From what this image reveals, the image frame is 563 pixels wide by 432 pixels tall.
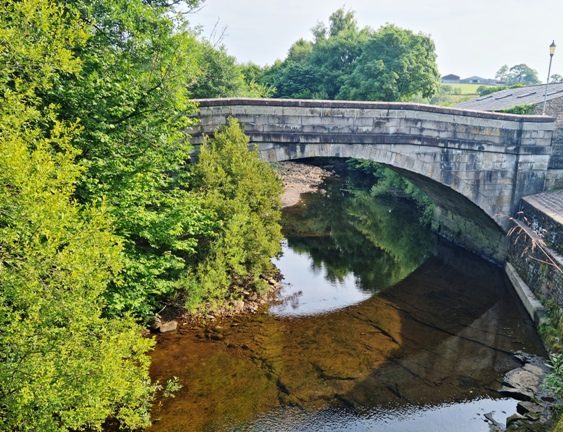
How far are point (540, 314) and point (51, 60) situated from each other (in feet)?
44.0

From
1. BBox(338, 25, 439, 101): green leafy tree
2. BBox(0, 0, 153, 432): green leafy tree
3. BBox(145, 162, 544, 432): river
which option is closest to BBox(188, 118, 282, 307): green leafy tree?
BBox(145, 162, 544, 432): river

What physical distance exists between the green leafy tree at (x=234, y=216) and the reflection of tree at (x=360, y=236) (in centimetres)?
398

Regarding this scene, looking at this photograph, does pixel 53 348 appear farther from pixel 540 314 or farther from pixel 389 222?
pixel 389 222

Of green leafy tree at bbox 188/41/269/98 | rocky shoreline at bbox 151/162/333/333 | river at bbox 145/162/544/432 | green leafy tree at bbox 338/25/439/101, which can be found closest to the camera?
river at bbox 145/162/544/432

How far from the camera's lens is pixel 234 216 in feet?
42.0

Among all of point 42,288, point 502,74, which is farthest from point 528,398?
point 502,74

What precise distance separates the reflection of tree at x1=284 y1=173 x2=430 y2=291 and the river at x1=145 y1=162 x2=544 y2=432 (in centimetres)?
15

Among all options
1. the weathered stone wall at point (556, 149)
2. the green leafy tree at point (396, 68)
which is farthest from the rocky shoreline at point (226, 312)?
the green leafy tree at point (396, 68)

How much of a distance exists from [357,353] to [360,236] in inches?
465

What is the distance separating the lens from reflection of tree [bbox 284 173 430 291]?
59.4ft

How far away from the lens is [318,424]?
350 inches

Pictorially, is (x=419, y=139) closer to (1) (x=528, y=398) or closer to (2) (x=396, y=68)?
(1) (x=528, y=398)

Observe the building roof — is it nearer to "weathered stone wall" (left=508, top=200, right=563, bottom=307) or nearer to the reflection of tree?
"weathered stone wall" (left=508, top=200, right=563, bottom=307)

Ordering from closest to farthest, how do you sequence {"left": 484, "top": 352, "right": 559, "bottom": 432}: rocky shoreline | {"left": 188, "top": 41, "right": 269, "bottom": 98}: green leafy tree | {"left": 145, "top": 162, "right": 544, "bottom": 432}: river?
1. {"left": 484, "top": 352, "right": 559, "bottom": 432}: rocky shoreline
2. {"left": 145, "top": 162, "right": 544, "bottom": 432}: river
3. {"left": 188, "top": 41, "right": 269, "bottom": 98}: green leafy tree
